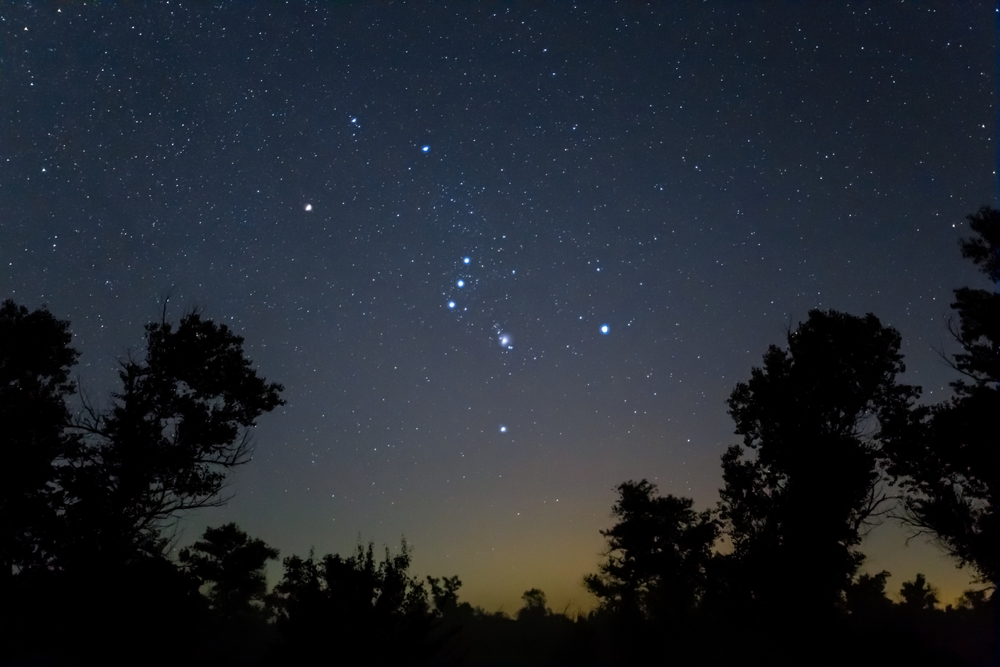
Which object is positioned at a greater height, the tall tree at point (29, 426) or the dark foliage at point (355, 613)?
the tall tree at point (29, 426)

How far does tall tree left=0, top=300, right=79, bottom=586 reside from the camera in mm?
16344

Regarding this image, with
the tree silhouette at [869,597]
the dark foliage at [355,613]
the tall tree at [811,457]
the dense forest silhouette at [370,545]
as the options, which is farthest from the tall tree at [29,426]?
the tree silhouette at [869,597]

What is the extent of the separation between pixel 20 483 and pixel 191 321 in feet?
21.6

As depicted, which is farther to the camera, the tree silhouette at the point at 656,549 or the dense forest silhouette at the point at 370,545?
the tree silhouette at the point at 656,549

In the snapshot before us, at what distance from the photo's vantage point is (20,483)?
54.0 feet

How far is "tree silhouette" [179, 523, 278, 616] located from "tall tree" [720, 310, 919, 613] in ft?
67.4

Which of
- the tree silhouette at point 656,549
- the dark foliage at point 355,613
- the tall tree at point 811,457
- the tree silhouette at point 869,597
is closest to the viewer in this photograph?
the dark foliage at point 355,613

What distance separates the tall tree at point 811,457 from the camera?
966 inches

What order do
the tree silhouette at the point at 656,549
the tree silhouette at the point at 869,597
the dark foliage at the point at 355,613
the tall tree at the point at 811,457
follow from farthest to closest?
the tree silhouette at the point at 869,597 < the tree silhouette at the point at 656,549 < the tall tree at the point at 811,457 < the dark foliage at the point at 355,613

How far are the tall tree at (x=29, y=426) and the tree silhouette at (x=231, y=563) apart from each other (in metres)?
4.17

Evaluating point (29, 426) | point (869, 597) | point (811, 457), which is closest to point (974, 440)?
point (811, 457)

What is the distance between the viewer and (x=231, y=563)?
81.8ft

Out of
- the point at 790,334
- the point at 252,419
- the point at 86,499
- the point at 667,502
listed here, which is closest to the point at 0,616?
the point at 86,499

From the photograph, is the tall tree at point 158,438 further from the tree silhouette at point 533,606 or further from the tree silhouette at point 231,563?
the tree silhouette at point 533,606
